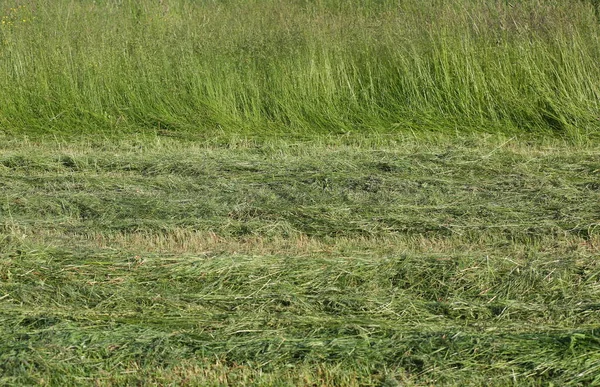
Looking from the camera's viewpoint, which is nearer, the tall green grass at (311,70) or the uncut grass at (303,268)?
the uncut grass at (303,268)

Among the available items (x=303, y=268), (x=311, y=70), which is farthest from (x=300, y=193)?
(x=311, y=70)

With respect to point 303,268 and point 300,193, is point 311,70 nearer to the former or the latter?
point 300,193

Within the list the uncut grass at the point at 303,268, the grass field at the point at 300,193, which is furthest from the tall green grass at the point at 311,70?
the uncut grass at the point at 303,268

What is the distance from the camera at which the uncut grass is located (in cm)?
388

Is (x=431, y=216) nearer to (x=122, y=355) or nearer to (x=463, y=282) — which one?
(x=463, y=282)

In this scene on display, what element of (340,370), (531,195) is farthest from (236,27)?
(340,370)

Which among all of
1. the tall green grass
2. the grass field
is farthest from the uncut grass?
the tall green grass

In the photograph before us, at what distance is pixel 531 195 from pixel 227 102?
3.81 m

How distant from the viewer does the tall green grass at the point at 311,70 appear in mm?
8398

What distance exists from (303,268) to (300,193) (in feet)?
5.03

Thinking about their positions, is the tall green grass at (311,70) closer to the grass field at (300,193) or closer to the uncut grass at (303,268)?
the grass field at (300,193)

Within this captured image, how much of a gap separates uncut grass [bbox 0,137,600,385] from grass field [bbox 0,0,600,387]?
0.05 feet

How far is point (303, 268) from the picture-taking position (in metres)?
4.80

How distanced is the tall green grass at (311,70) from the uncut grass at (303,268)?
125 centimetres
